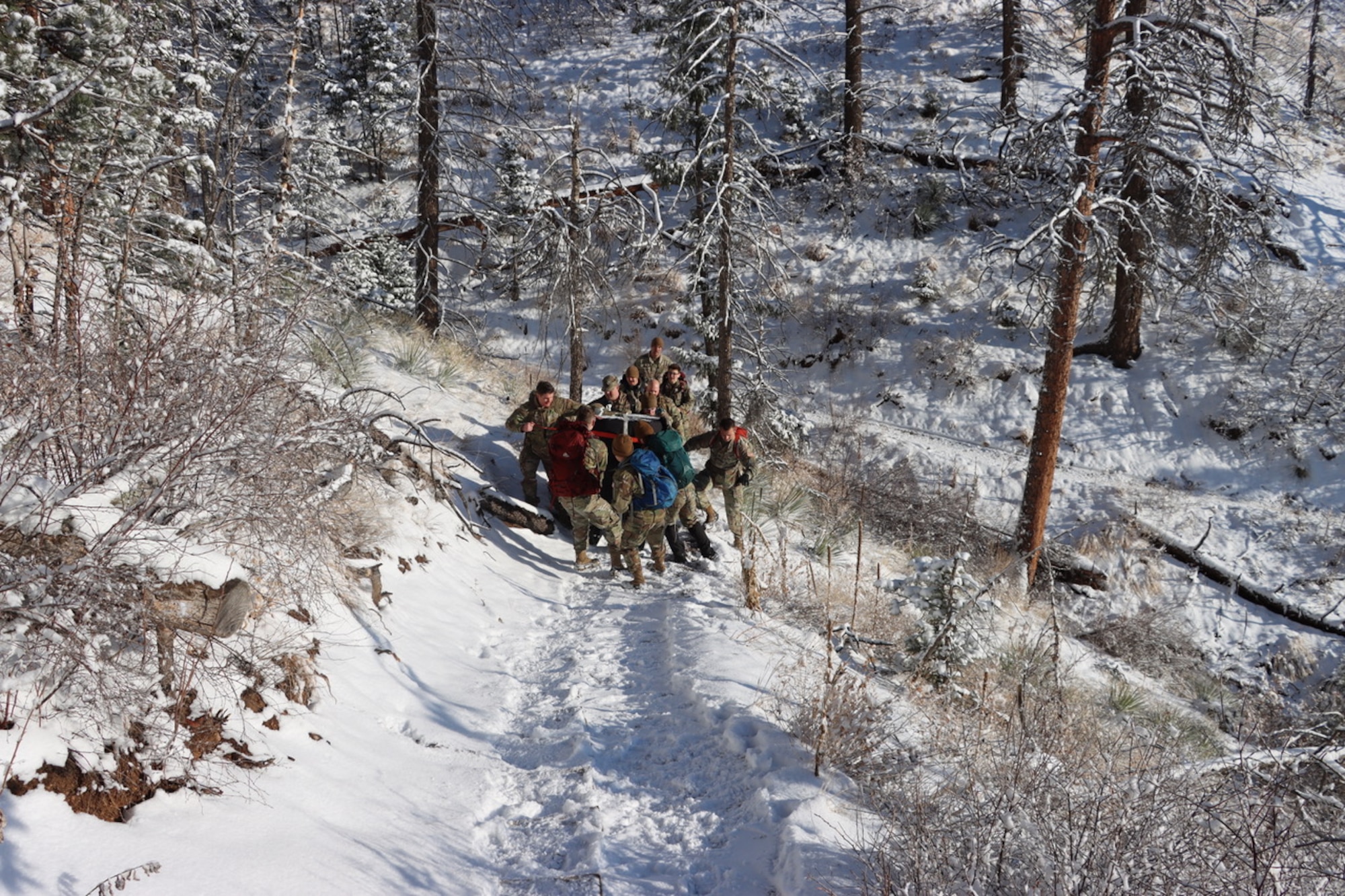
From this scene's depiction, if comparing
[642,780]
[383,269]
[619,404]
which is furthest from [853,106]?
[642,780]

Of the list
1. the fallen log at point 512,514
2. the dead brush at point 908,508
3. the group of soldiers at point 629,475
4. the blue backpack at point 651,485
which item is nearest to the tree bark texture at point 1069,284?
the dead brush at point 908,508

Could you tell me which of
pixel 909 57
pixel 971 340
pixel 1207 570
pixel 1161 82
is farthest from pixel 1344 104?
pixel 1161 82

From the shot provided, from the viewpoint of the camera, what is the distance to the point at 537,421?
29.2 feet

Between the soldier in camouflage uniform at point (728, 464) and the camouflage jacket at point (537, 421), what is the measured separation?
1.59 m

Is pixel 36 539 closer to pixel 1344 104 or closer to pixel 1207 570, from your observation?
pixel 1207 570

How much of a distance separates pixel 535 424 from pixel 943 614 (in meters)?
4.91

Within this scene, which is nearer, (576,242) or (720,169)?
(576,242)

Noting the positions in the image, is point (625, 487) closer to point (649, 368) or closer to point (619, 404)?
point (619, 404)

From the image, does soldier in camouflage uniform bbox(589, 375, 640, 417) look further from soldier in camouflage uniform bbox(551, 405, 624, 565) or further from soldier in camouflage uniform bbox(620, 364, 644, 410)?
soldier in camouflage uniform bbox(551, 405, 624, 565)

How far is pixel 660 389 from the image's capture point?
33.9 ft

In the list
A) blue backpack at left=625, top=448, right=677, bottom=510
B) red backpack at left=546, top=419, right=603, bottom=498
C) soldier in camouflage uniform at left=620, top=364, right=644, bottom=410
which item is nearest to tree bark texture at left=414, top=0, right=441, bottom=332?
soldier in camouflage uniform at left=620, top=364, right=644, bottom=410

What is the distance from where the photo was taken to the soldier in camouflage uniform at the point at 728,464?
28.0 ft

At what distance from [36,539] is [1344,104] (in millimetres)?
32946

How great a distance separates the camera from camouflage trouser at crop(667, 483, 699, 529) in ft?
26.3
